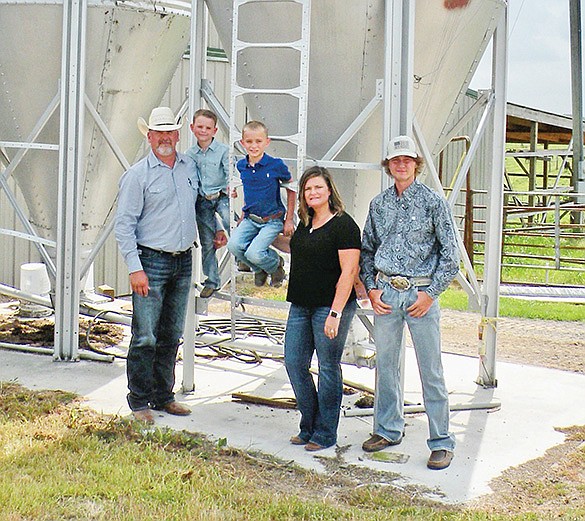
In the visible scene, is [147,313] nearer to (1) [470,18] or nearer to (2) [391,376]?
(2) [391,376]

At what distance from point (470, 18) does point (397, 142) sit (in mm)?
1901

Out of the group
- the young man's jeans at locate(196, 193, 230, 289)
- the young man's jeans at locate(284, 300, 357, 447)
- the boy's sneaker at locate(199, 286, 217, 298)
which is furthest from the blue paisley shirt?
the boy's sneaker at locate(199, 286, 217, 298)

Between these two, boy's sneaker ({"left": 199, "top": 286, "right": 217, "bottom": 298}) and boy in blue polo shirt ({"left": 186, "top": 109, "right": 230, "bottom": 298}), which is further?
boy's sneaker ({"left": 199, "top": 286, "right": 217, "bottom": 298})

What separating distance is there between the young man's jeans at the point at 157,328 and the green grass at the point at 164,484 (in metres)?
0.35

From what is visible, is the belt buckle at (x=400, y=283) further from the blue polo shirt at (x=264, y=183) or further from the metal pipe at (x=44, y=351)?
the metal pipe at (x=44, y=351)

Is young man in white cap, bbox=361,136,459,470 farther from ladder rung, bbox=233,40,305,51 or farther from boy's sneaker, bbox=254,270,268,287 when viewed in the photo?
ladder rung, bbox=233,40,305,51

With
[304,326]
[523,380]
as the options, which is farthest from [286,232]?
[523,380]

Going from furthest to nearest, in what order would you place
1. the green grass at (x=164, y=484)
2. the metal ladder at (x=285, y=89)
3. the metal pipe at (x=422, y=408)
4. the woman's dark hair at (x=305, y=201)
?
the metal pipe at (x=422, y=408) → the metal ladder at (x=285, y=89) → the woman's dark hair at (x=305, y=201) → the green grass at (x=164, y=484)

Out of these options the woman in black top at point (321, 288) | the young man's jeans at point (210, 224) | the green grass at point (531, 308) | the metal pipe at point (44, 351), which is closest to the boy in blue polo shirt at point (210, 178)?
the young man's jeans at point (210, 224)

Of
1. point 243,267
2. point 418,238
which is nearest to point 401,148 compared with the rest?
point 418,238

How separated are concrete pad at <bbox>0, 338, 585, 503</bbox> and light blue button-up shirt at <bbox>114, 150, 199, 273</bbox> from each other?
1.26 m

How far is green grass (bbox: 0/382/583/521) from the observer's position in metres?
4.37

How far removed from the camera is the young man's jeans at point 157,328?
5891 mm

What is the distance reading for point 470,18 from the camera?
665 cm
